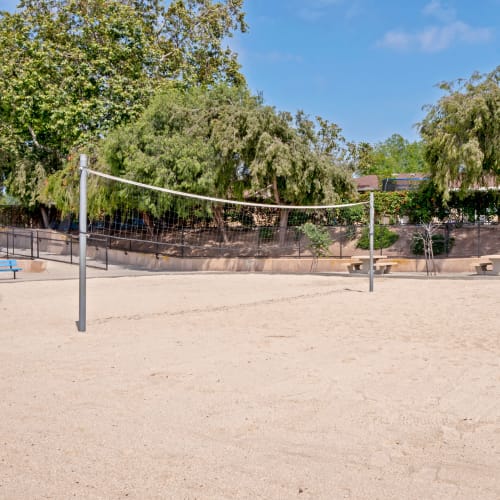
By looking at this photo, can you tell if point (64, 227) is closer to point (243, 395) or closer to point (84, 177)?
point (84, 177)

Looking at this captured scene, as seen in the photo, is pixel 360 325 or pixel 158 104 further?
pixel 158 104

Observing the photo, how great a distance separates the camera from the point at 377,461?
10.8 ft

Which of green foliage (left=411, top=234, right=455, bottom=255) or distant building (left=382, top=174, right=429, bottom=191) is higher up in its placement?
distant building (left=382, top=174, right=429, bottom=191)

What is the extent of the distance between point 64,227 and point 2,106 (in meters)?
7.51

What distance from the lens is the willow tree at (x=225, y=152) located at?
61.9 feet

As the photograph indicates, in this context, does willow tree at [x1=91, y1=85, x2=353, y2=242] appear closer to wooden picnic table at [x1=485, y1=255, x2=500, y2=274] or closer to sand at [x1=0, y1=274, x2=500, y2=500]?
wooden picnic table at [x1=485, y1=255, x2=500, y2=274]

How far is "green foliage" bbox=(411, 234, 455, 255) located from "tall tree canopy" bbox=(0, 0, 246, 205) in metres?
13.6

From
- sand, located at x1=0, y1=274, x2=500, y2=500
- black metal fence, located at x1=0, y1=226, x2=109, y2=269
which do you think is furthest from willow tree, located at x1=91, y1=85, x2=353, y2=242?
sand, located at x1=0, y1=274, x2=500, y2=500

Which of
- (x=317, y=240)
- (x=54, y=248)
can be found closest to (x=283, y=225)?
(x=317, y=240)

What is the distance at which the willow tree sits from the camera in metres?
18.9

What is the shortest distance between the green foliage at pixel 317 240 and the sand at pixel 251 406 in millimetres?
10678

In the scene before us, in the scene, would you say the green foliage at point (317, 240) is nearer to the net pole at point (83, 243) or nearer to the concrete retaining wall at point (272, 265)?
the concrete retaining wall at point (272, 265)

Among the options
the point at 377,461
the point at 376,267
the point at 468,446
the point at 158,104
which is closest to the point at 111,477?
the point at 377,461

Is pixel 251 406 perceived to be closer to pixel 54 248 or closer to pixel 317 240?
pixel 317 240
